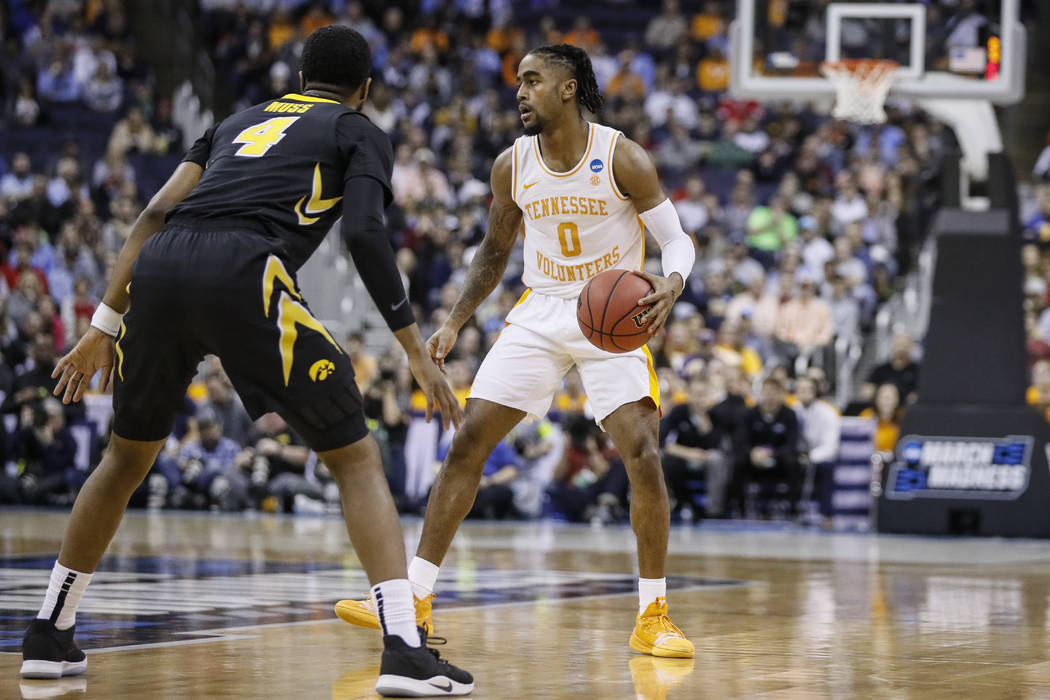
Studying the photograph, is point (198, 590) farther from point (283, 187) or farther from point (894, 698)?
point (894, 698)

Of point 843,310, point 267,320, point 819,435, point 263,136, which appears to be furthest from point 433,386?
point 843,310

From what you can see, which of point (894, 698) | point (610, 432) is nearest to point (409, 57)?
point (610, 432)

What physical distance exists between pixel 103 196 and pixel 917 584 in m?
15.8

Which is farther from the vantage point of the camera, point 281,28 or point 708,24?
point 281,28

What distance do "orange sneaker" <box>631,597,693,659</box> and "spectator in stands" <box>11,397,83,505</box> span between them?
12516 millimetres

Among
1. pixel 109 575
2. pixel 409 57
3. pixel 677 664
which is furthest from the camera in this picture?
pixel 409 57

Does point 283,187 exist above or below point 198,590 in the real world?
above

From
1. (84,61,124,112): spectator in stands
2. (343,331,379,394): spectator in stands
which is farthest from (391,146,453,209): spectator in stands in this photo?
(84,61,124,112): spectator in stands

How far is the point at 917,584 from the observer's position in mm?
9758

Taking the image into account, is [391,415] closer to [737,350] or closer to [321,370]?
[737,350]

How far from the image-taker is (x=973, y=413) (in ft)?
49.1

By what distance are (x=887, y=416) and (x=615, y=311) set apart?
34.1 feet

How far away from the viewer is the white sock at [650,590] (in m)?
6.61

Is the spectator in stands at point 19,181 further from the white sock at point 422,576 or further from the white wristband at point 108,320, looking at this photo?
the white wristband at point 108,320
